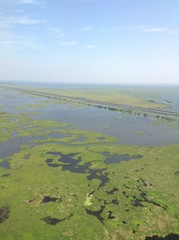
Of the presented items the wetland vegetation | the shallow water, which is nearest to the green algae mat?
the wetland vegetation

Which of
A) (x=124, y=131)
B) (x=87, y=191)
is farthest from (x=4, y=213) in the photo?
(x=124, y=131)

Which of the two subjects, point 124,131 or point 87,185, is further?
point 124,131

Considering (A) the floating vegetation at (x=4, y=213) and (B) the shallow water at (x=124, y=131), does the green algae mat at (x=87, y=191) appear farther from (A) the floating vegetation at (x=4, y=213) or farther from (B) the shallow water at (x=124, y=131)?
(B) the shallow water at (x=124, y=131)

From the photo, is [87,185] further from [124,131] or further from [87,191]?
[124,131]

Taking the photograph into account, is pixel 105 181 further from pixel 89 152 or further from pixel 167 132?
pixel 167 132

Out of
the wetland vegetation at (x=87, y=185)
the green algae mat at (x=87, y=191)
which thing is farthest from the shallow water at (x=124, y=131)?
the green algae mat at (x=87, y=191)

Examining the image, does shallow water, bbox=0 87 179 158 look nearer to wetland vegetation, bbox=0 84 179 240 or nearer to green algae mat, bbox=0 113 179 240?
wetland vegetation, bbox=0 84 179 240

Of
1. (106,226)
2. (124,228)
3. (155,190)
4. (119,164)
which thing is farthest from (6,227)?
(119,164)
